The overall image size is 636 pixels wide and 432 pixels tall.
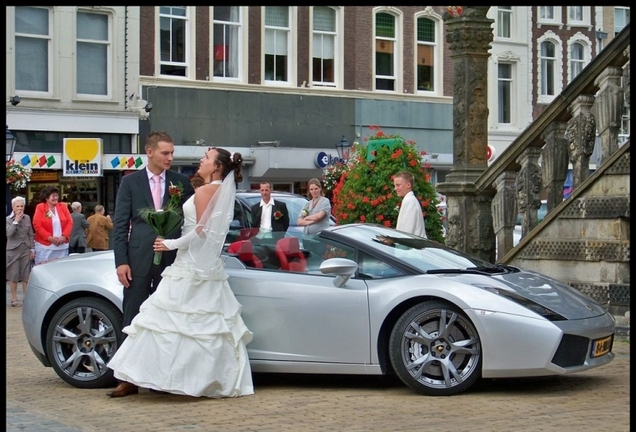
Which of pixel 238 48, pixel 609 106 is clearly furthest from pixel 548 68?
pixel 609 106

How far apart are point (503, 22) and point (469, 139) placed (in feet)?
106

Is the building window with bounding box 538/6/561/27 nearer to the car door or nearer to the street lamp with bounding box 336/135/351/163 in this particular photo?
the street lamp with bounding box 336/135/351/163

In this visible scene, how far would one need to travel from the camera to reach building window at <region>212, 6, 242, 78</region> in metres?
39.0

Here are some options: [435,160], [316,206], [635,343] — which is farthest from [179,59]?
[635,343]

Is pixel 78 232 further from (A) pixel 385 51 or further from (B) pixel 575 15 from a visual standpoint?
(B) pixel 575 15

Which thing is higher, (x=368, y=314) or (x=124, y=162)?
(x=124, y=162)

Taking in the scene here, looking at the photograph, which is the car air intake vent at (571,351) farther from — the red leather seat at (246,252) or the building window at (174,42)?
the building window at (174,42)

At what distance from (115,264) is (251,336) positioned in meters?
1.17

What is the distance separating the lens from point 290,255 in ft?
30.2

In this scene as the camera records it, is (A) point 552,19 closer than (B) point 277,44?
No

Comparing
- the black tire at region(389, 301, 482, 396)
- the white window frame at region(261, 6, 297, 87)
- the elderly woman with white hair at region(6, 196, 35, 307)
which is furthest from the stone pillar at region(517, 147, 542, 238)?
the white window frame at region(261, 6, 297, 87)

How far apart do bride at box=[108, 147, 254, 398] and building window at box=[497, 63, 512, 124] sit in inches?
1539

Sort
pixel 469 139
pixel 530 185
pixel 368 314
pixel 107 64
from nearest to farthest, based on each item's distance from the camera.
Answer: pixel 368 314
pixel 530 185
pixel 469 139
pixel 107 64

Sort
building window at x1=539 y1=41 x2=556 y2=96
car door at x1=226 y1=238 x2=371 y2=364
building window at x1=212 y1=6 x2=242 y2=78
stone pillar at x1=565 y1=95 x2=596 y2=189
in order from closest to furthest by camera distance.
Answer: car door at x1=226 y1=238 x2=371 y2=364, stone pillar at x1=565 y1=95 x2=596 y2=189, building window at x1=212 y1=6 x2=242 y2=78, building window at x1=539 y1=41 x2=556 y2=96
